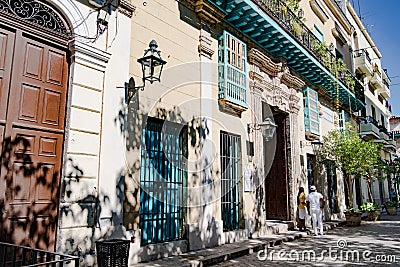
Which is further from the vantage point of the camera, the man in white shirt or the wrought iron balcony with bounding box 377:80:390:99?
the wrought iron balcony with bounding box 377:80:390:99

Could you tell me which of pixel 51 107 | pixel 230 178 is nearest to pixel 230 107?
pixel 230 178

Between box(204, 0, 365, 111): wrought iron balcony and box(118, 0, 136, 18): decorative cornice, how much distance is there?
2.74 m

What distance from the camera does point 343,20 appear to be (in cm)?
1930

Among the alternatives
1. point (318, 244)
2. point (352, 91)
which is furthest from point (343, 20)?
point (318, 244)

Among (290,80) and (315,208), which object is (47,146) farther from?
(290,80)

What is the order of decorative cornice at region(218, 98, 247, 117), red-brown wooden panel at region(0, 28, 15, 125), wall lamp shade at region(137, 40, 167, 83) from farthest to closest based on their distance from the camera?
decorative cornice at region(218, 98, 247, 117), wall lamp shade at region(137, 40, 167, 83), red-brown wooden panel at region(0, 28, 15, 125)

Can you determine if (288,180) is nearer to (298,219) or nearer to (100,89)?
(298,219)

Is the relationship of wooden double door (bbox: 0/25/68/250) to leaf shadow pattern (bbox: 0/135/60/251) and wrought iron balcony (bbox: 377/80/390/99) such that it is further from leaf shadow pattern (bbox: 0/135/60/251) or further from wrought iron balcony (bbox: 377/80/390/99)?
wrought iron balcony (bbox: 377/80/390/99)

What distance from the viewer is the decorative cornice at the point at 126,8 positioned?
6.10 metres

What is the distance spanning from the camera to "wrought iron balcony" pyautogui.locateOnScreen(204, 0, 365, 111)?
919cm

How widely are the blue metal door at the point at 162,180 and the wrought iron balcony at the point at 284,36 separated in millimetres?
3863

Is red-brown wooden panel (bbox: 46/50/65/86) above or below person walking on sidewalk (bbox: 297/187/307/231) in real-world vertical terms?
above

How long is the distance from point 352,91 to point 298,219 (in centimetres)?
955

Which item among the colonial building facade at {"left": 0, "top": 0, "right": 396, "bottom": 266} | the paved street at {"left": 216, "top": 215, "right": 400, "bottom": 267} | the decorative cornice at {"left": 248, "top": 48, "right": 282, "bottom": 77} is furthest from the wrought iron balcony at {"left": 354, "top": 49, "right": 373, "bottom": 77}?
the paved street at {"left": 216, "top": 215, "right": 400, "bottom": 267}
